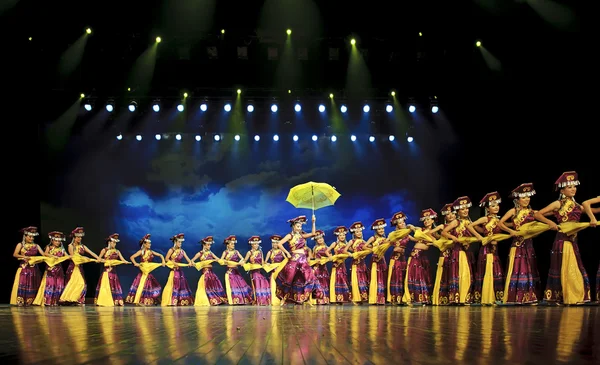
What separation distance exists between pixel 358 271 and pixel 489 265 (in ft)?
15.4

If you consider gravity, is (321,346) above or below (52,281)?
above

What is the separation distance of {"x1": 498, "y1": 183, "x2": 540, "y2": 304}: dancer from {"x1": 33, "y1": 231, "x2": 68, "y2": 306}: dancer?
10.8 meters

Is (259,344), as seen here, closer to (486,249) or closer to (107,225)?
(486,249)

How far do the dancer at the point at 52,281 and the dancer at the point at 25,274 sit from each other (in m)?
0.18

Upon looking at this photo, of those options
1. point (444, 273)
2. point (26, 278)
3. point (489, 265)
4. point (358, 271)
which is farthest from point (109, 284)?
point (489, 265)

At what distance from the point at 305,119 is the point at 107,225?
22.9 ft

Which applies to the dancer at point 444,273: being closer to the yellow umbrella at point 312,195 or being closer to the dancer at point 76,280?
the yellow umbrella at point 312,195

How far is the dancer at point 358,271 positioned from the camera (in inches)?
535

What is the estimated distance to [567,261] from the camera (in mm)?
8211

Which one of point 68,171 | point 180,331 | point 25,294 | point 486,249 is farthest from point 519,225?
point 68,171

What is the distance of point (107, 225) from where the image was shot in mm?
17469

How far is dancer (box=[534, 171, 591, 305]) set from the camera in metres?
8.16

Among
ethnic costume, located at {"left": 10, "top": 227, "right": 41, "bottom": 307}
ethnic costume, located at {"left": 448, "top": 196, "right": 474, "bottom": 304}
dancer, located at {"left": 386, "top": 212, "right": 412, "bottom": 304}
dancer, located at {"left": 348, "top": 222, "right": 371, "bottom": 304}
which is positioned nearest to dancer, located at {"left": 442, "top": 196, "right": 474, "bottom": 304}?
ethnic costume, located at {"left": 448, "top": 196, "right": 474, "bottom": 304}

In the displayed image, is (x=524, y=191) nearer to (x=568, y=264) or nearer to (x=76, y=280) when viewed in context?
(x=568, y=264)
